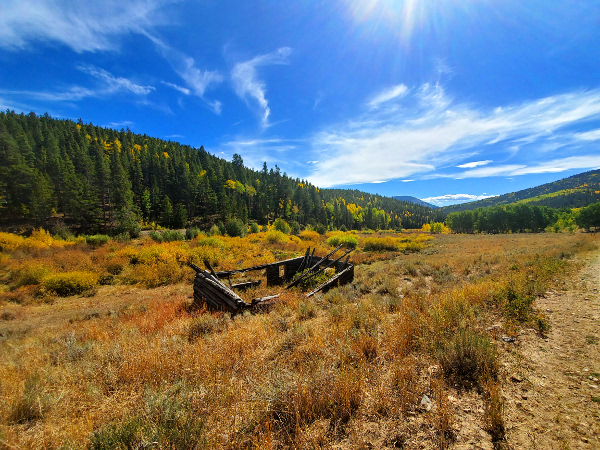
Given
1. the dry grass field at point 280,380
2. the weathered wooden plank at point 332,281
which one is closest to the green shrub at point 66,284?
the dry grass field at point 280,380

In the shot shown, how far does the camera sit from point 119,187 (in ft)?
157

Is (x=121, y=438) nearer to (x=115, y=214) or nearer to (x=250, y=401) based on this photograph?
(x=250, y=401)

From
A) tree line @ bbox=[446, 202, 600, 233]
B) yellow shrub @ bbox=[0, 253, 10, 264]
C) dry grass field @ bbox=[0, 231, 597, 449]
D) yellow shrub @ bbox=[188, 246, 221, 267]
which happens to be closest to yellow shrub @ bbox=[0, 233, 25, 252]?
yellow shrub @ bbox=[0, 253, 10, 264]

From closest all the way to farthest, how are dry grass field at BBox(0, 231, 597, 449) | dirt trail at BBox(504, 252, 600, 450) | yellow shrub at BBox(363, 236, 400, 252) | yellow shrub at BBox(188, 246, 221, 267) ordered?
dirt trail at BBox(504, 252, 600, 450)
dry grass field at BBox(0, 231, 597, 449)
yellow shrub at BBox(188, 246, 221, 267)
yellow shrub at BBox(363, 236, 400, 252)

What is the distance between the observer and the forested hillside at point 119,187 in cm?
4159

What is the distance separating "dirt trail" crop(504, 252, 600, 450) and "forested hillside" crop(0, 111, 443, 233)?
1744 inches

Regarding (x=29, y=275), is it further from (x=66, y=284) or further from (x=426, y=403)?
(x=426, y=403)

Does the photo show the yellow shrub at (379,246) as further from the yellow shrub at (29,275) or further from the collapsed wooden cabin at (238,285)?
the yellow shrub at (29,275)

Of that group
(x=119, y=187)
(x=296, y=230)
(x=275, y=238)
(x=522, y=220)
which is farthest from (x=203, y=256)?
(x=522, y=220)

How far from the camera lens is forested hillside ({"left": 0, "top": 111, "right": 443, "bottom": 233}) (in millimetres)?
41594

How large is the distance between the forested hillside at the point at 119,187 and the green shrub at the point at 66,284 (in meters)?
26.9

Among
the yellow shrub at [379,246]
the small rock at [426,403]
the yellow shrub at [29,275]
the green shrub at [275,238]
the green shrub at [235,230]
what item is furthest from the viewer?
the green shrub at [235,230]

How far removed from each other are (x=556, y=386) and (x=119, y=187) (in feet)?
209

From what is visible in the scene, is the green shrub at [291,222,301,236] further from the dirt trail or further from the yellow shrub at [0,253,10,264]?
the dirt trail
